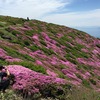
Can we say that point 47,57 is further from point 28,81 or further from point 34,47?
point 28,81

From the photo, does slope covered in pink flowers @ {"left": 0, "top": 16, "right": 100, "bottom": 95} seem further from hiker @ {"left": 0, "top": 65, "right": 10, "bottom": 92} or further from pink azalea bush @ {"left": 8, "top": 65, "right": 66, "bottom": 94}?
hiker @ {"left": 0, "top": 65, "right": 10, "bottom": 92}

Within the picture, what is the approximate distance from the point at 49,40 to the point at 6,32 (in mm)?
10576

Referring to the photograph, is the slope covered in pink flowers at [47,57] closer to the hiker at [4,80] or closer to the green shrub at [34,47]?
the green shrub at [34,47]

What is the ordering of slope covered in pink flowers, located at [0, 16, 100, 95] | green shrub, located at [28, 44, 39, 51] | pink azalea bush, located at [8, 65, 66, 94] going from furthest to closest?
green shrub, located at [28, 44, 39, 51] → slope covered in pink flowers, located at [0, 16, 100, 95] → pink azalea bush, located at [8, 65, 66, 94]

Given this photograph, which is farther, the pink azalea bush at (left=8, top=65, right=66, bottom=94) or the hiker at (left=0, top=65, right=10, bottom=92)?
the pink azalea bush at (left=8, top=65, right=66, bottom=94)

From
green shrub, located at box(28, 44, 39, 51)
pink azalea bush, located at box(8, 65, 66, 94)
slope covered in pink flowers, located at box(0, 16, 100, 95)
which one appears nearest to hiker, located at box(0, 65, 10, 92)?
pink azalea bush, located at box(8, 65, 66, 94)

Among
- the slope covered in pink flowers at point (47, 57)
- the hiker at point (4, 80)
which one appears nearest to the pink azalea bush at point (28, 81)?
the slope covered in pink flowers at point (47, 57)

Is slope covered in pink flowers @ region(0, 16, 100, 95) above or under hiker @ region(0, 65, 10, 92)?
under

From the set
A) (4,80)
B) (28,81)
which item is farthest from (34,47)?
(4,80)

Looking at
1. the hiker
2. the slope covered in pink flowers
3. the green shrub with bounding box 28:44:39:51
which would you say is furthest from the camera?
the green shrub with bounding box 28:44:39:51

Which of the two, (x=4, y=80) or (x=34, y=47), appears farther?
(x=34, y=47)

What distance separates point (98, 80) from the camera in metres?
36.1

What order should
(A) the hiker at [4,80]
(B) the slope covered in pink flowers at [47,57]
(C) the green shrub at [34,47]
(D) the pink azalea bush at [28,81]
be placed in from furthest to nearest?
(C) the green shrub at [34,47] < (B) the slope covered in pink flowers at [47,57] < (D) the pink azalea bush at [28,81] < (A) the hiker at [4,80]

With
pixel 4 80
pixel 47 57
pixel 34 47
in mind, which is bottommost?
pixel 47 57
